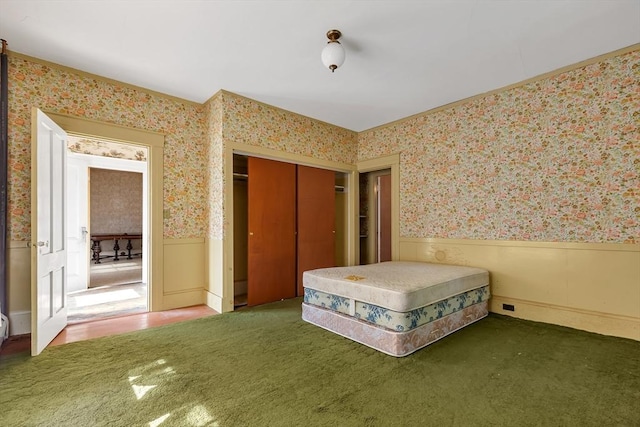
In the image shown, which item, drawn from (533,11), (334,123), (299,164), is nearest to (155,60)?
(299,164)

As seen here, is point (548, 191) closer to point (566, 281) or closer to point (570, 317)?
point (566, 281)

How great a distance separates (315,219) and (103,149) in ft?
12.7

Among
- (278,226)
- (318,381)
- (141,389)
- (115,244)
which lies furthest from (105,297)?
(115,244)

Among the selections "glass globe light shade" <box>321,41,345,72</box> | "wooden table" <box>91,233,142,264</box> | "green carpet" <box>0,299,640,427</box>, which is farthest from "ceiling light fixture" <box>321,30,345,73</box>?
"wooden table" <box>91,233,142,264</box>

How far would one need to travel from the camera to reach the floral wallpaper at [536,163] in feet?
8.75

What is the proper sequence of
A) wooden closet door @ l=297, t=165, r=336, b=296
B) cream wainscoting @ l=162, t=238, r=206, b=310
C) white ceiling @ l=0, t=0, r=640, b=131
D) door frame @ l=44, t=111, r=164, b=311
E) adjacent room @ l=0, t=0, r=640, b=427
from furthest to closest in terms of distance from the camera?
wooden closet door @ l=297, t=165, r=336, b=296
cream wainscoting @ l=162, t=238, r=206, b=310
door frame @ l=44, t=111, r=164, b=311
white ceiling @ l=0, t=0, r=640, b=131
adjacent room @ l=0, t=0, r=640, b=427

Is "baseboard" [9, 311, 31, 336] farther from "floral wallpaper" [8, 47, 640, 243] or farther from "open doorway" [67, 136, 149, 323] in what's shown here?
"floral wallpaper" [8, 47, 640, 243]

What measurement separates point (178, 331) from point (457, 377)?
246cm

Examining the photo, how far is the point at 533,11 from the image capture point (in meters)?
2.15

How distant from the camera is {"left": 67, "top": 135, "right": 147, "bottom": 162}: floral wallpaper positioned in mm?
4754

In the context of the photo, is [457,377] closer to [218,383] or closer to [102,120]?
[218,383]

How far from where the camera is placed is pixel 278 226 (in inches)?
160

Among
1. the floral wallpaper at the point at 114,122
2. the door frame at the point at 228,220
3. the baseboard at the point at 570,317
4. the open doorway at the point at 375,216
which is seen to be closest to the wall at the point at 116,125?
the floral wallpaper at the point at 114,122

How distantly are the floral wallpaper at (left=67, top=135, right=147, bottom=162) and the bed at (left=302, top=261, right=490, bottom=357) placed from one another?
12.3ft
